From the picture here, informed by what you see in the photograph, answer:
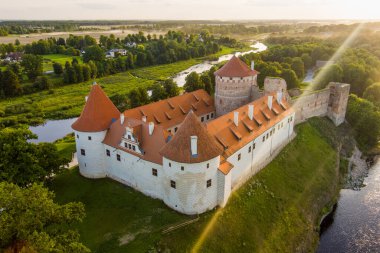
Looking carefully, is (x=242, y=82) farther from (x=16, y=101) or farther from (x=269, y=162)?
(x=16, y=101)

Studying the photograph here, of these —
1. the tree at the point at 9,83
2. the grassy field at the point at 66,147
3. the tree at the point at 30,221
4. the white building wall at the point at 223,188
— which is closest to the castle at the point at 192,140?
the white building wall at the point at 223,188

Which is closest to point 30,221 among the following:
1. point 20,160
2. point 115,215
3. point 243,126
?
point 115,215

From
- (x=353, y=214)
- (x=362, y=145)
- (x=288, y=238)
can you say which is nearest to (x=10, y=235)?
(x=288, y=238)

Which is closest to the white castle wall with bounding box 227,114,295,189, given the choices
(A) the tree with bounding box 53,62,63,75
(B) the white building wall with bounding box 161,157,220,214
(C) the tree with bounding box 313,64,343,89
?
(B) the white building wall with bounding box 161,157,220,214

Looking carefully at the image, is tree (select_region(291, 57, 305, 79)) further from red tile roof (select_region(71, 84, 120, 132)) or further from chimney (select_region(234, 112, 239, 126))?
red tile roof (select_region(71, 84, 120, 132))

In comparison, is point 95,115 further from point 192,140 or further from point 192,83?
point 192,83

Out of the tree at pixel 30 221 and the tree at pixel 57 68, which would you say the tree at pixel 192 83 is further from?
the tree at pixel 30 221
